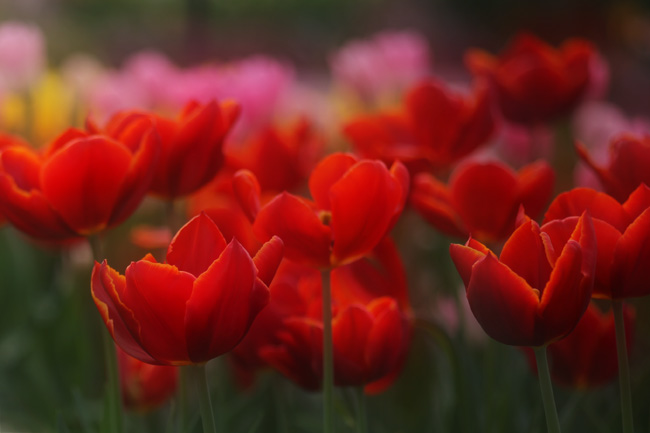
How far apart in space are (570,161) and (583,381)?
0.64 metres

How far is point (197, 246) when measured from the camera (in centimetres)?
41

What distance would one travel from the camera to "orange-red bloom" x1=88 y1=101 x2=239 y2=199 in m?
0.52

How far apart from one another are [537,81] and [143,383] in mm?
462

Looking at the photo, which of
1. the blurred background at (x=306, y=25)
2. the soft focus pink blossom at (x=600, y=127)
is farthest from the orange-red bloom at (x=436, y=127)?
the blurred background at (x=306, y=25)

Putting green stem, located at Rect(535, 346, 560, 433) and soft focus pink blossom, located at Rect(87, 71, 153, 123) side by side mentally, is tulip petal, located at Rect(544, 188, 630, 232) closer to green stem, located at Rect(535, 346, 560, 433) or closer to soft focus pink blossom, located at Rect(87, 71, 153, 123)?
green stem, located at Rect(535, 346, 560, 433)

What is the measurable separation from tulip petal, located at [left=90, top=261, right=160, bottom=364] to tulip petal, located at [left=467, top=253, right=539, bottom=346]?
0.16m

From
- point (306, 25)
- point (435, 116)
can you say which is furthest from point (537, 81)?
point (306, 25)

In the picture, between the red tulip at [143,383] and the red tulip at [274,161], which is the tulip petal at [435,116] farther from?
the red tulip at [143,383]

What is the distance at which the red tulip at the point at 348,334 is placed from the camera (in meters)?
0.48

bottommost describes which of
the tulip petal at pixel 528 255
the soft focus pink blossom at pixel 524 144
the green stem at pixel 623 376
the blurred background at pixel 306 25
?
the blurred background at pixel 306 25

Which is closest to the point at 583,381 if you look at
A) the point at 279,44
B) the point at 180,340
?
the point at 180,340

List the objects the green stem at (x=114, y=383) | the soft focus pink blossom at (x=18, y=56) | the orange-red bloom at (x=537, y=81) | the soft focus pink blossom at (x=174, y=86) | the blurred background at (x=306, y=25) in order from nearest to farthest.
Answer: the green stem at (x=114, y=383), the orange-red bloom at (x=537, y=81), the soft focus pink blossom at (x=174, y=86), the soft focus pink blossom at (x=18, y=56), the blurred background at (x=306, y=25)

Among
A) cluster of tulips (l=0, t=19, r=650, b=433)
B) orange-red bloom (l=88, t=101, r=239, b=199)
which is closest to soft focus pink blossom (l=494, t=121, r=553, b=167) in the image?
cluster of tulips (l=0, t=19, r=650, b=433)

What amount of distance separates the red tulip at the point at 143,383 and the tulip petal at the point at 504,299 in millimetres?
314
